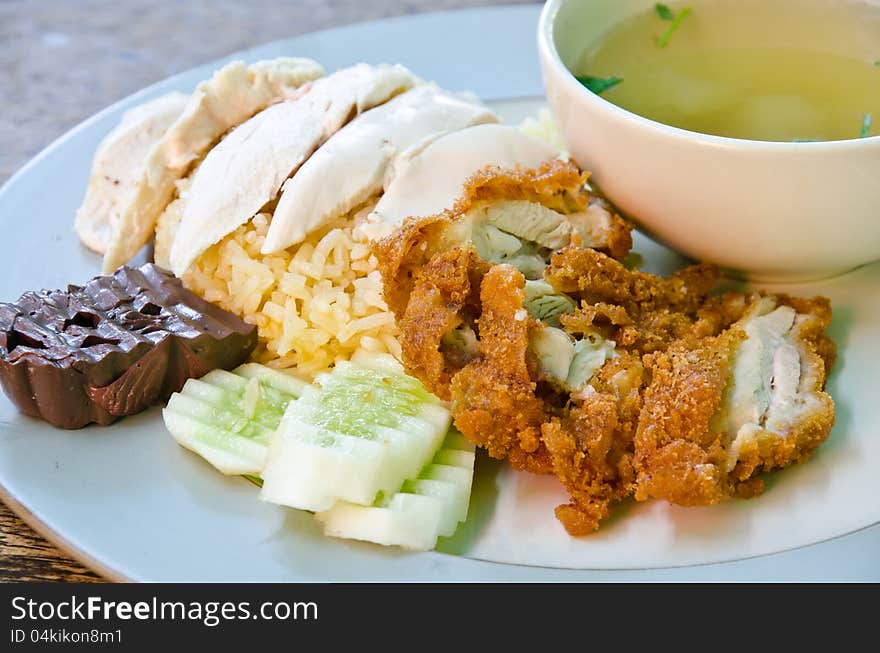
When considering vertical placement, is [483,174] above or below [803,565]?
above

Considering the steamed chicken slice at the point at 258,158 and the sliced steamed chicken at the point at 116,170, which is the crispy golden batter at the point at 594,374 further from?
the sliced steamed chicken at the point at 116,170

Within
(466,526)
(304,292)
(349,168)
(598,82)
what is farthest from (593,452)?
(598,82)

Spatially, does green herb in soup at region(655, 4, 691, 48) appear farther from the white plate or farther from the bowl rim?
the white plate

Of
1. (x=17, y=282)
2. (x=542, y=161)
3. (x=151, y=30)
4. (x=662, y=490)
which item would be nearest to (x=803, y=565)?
(x=662, y=490)

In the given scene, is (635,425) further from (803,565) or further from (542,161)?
(542,161)

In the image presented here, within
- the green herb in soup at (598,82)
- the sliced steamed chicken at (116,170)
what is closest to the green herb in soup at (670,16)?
the green herb in soup at (598,82)

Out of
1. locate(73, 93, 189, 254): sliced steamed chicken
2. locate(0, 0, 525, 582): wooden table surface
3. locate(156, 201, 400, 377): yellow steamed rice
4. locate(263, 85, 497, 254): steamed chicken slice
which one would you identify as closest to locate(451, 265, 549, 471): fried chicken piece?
locate(156, 201, 400, 377): yellow steamed rice
